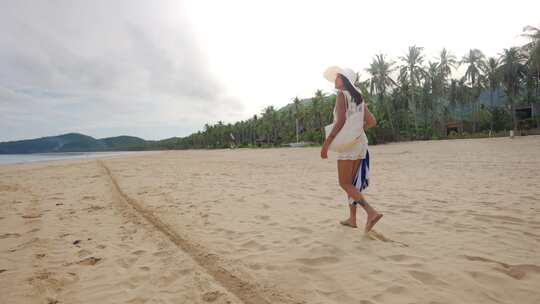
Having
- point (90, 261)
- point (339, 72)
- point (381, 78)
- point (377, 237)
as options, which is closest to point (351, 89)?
point (339, 72)

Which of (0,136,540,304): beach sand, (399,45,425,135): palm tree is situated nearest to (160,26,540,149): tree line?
(399,45,425,135): palm tree

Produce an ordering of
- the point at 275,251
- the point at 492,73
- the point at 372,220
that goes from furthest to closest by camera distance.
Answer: the point at 492,73 → the point at 372,220 → the point at 275,251

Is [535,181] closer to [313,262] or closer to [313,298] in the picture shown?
[313,262]

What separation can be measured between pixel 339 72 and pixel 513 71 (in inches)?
2024

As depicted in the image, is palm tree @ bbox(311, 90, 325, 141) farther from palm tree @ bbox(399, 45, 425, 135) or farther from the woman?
the woman

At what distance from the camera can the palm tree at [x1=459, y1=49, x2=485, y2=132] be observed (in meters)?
43.7

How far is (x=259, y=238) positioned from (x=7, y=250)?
2620mm

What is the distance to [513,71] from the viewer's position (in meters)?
39.2

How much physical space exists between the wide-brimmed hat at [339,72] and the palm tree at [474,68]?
51.4m

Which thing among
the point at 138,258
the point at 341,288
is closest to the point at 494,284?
the point at 341,288

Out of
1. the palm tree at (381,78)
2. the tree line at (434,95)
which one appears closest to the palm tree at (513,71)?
the tree line at (434,95)

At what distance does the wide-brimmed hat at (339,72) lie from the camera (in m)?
3.04

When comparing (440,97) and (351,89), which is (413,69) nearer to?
(440,97)

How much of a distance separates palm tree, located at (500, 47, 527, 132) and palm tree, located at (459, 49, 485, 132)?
11.7 feet
